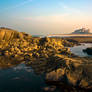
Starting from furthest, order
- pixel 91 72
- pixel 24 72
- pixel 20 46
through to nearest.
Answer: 1. pixel 20 46
2. pixel 24 72
3. pixel 91 72

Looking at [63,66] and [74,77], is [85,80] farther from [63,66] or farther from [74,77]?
[63,66]

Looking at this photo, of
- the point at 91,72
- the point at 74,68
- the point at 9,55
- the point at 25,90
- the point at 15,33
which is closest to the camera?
the point at 25,90

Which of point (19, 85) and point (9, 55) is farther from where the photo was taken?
point (9, 55)

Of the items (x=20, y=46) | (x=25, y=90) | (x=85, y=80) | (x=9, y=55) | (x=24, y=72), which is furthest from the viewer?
(x=20, y=46)

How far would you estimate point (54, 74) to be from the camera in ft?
27.2

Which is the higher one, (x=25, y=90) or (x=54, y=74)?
(x=54, y=74)

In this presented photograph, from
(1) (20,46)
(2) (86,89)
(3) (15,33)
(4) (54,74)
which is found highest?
(3) (15,33)

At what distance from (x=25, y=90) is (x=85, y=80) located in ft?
14.2

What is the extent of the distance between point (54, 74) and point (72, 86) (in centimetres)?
166

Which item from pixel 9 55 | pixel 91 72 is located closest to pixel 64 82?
pixel 91 72

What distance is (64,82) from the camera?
777 cm

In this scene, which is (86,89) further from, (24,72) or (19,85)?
(24,72)

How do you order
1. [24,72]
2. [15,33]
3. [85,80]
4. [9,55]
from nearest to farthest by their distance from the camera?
[85,80], [24,72], [9,55], [15,33]

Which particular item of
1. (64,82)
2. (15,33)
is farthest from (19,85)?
(15,33)
